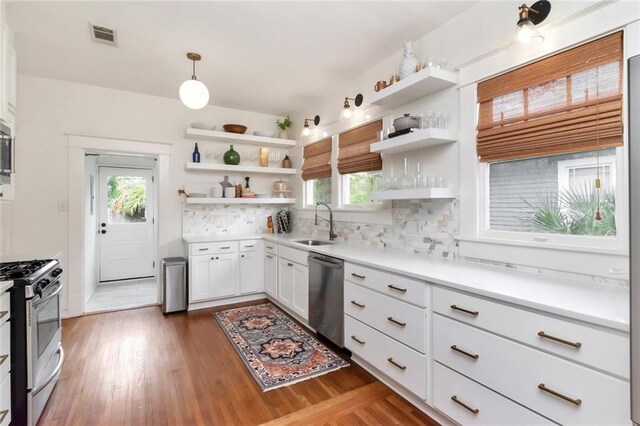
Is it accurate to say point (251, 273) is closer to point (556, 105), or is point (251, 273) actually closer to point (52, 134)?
point (52, 134)

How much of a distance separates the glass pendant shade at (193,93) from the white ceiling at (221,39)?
0.38m

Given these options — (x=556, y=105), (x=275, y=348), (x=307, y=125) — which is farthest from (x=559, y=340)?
(x=307, y=125)

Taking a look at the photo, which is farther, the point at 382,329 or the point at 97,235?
the point at 97,235

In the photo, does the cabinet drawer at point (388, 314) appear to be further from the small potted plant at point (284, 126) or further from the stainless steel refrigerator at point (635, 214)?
the small potted plant at point (284, 126)

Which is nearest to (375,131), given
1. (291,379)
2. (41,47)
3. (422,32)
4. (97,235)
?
(422,32)

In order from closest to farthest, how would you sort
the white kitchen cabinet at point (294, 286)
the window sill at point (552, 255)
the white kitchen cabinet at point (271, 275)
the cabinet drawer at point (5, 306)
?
1. the window sill at point (552, 255)
2. the cabinet drawer at point (5, 306)
3. the white kitchen cabinet at point (294, 286)
4. the white kitchen cabinet at point (271, 275)

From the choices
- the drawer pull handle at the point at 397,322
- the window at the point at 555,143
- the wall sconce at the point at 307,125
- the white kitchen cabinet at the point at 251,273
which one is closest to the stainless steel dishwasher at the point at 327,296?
the drawer pull handle at the point at 397,322

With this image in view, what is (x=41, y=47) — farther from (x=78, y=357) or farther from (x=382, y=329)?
(x=382, y=329)

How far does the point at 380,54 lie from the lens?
116 inches

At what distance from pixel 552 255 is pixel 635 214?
2.89 ft

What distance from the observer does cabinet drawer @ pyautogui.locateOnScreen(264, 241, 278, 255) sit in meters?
3.89

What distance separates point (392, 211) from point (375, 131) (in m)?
0.85

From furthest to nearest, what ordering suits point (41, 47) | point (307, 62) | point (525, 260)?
point (307, 62)
point (41, 47)
point (525, 260)

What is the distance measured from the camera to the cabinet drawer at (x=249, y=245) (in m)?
4.09
